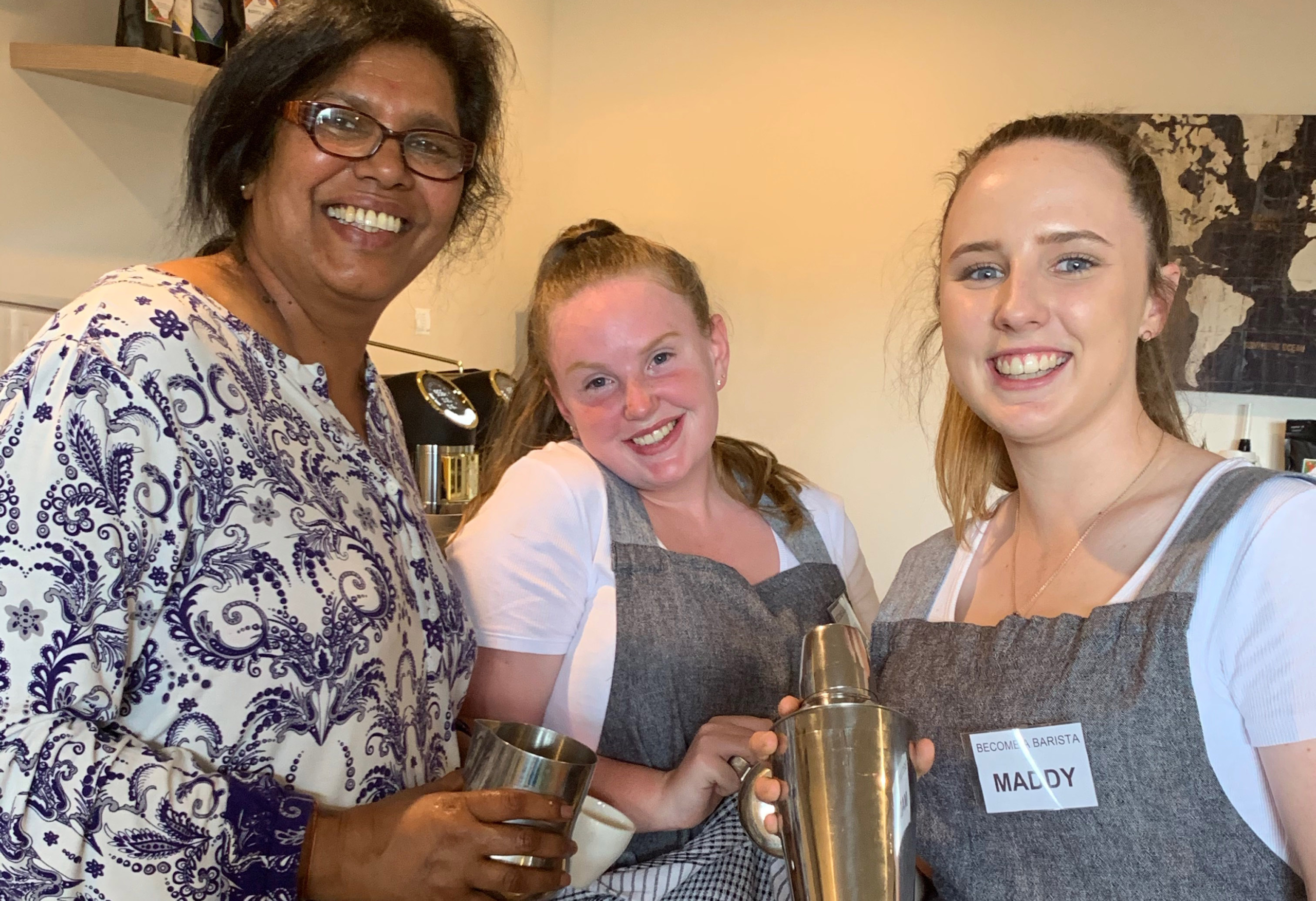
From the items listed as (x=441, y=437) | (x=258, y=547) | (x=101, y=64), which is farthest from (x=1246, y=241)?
(x=258, y=547)

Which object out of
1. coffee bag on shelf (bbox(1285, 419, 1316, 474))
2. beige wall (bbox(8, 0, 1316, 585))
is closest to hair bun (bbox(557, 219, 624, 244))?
beige wall (bbox(8, 0, 1316, 585))

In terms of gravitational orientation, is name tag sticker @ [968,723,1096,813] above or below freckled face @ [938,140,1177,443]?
below

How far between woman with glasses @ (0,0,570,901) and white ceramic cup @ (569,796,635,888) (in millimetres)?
76

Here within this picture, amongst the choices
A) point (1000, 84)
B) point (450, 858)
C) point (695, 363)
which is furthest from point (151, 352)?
point (1000, 84)

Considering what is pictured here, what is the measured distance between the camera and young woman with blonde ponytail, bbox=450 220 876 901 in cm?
113

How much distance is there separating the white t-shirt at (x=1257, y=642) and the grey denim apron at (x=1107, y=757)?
1 centimetres

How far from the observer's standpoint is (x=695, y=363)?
1367 millimetres

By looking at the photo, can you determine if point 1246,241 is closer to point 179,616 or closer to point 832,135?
point 832,135

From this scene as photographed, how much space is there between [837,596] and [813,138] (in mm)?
2761

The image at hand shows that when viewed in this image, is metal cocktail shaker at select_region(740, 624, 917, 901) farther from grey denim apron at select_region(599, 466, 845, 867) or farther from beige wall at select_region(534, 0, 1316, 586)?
beige wall at select_region(534, 0, 1316, 586)

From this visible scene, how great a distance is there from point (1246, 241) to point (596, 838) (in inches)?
130

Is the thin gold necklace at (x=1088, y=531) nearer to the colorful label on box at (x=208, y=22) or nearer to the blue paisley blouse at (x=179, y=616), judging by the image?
the blue paisley blouse at (x=179, y=616)

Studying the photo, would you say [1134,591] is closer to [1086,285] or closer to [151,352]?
[1086,285]

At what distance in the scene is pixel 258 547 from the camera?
866 mm
